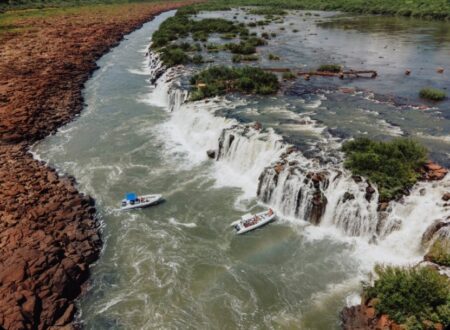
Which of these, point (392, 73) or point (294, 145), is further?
point (392, 73)

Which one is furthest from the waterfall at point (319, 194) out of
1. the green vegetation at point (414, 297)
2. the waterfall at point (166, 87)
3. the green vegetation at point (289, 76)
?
the green vegetation at point (289, 76)

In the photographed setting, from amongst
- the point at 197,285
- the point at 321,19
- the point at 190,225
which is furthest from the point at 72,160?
the point at 321,19

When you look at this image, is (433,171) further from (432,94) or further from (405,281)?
(432,94)

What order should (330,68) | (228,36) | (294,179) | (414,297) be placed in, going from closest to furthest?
(414,297)
(294,179)
(330,68)
(228,36)

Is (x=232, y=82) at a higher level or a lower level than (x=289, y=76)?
lower

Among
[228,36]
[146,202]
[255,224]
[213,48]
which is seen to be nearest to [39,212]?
[146,202]

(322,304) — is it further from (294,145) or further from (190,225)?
(294,145)
